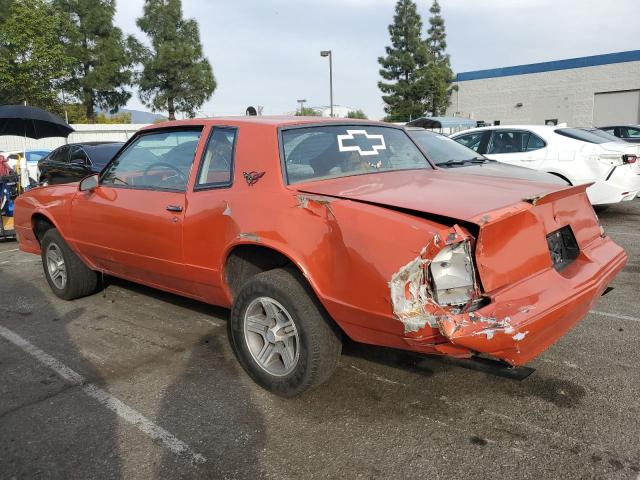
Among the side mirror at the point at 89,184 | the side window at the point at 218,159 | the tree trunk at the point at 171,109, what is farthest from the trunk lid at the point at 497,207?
the tree trunk at the point at 171,109

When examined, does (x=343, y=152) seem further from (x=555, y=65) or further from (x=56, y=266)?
(x=555, y=65)

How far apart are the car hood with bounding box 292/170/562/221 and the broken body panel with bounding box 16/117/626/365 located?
0.01 metres

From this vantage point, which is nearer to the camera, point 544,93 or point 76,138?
point 76,138

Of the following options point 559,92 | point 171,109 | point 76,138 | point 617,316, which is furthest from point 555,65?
point 617,316

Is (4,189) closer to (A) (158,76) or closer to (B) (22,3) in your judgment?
(B) (22,3)

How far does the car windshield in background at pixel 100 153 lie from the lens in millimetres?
10758

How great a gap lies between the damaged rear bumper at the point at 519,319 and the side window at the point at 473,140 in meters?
6.58

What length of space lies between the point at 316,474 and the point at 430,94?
1644 inches

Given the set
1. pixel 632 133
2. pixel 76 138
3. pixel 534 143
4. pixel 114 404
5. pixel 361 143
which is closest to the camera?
pixel 114 404

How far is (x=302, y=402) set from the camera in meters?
3.05

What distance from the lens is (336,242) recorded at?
2.64 meters

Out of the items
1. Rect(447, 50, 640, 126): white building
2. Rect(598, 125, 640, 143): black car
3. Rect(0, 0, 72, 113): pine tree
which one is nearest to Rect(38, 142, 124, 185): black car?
Rect(598, 125, 640, 143): black car

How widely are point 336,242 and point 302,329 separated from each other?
1.77 feet

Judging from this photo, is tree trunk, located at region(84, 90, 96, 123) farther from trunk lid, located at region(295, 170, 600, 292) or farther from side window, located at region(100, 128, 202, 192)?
trunk lid, located at region(295, 170, 600, 292)
